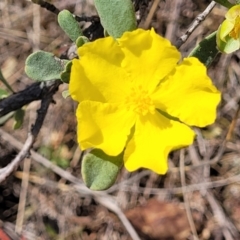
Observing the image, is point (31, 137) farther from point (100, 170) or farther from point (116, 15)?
point (116, 15)

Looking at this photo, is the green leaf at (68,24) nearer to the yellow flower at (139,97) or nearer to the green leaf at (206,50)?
the yellow flower at (139,97)

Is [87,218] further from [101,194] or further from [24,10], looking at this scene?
[24,10]

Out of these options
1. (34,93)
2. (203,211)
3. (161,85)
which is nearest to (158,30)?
(203,211)

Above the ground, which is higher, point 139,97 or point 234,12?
point 234,12

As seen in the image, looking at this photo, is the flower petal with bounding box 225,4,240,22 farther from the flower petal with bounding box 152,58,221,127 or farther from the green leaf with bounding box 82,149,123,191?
the green leaf with bounding box 82,149,123,191

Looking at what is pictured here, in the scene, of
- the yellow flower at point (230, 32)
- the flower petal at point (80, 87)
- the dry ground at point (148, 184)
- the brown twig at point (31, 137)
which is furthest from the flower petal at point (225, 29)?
the dry ground at point (148, 184)

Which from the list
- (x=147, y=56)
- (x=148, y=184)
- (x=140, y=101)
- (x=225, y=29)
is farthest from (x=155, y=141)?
(x=148, y=184)
